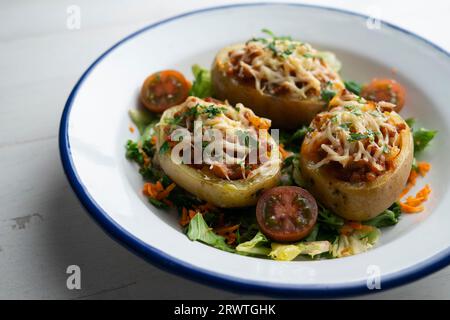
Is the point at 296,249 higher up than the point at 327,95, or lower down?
lower down

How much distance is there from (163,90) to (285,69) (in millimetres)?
893

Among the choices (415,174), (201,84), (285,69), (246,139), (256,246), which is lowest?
(256,246)

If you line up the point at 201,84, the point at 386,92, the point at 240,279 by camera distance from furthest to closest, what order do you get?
the point at 201,84 → the point at 386,92 → the point at 240,279

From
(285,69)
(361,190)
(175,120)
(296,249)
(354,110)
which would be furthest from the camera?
(285,69)

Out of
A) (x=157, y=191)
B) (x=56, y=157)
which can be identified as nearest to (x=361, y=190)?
(x=157, y=191)

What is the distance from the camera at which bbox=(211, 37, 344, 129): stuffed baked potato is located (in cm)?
365

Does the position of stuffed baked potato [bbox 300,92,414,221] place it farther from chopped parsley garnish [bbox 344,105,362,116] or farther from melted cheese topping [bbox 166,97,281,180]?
melted cheese topping [bbox 166,97,281,180]

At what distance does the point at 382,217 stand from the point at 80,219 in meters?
1.77

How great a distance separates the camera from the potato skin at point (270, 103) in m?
3.66

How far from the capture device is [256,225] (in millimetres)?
3102

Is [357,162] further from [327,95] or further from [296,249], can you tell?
[327,95]

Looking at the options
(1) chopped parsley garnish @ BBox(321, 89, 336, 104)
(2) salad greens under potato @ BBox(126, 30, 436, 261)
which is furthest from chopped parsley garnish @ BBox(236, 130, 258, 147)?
(1) chopped parsley garnish @ BBox(321, 89, 336, 104)

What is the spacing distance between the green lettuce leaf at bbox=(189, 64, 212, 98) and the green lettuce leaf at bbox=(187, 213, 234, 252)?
1338 mm

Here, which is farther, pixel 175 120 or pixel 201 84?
pixel 201 84
